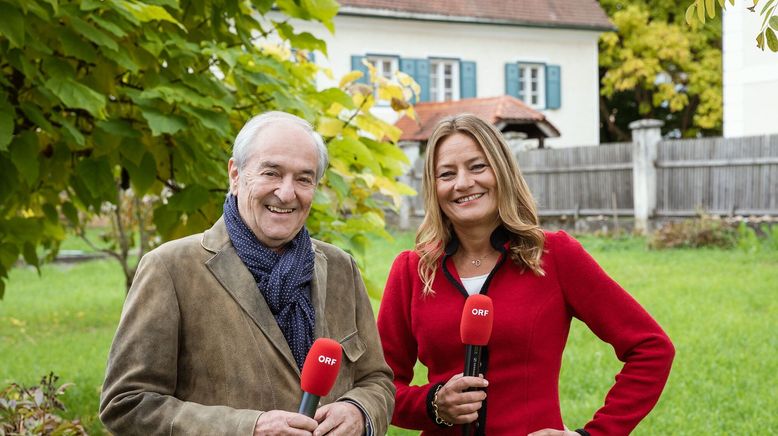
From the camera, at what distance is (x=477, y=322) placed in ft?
9.16

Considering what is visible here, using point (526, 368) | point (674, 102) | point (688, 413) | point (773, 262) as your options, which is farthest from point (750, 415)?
point (674, 102)

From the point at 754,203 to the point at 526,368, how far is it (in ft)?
54.7

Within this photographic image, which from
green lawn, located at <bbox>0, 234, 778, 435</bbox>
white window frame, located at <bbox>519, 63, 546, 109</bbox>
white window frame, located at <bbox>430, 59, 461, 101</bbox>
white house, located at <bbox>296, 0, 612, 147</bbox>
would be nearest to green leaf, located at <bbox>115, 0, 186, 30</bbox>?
green lawn, located at <bbox>0, 234, 778, 435</bbox>

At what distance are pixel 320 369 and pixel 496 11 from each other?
28.6 metres

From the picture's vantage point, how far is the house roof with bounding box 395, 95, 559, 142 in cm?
2509

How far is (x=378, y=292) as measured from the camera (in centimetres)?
476

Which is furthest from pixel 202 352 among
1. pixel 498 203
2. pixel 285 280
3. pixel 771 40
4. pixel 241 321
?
pixel 771 40

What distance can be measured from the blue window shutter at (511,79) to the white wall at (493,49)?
175mm

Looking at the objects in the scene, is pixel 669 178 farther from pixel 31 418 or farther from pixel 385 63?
pixel 31 418

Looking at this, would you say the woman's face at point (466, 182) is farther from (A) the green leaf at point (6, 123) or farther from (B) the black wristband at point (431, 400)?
(A) the green leaf at point (6, 123)

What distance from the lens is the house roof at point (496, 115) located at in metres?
25.1

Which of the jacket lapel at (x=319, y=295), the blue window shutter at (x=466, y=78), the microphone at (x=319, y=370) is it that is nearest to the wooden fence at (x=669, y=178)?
the blue window shutter at (x=466, y=78)

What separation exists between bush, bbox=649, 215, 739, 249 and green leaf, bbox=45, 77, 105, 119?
14.7 meters

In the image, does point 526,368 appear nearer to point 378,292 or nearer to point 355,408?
point 355,408
